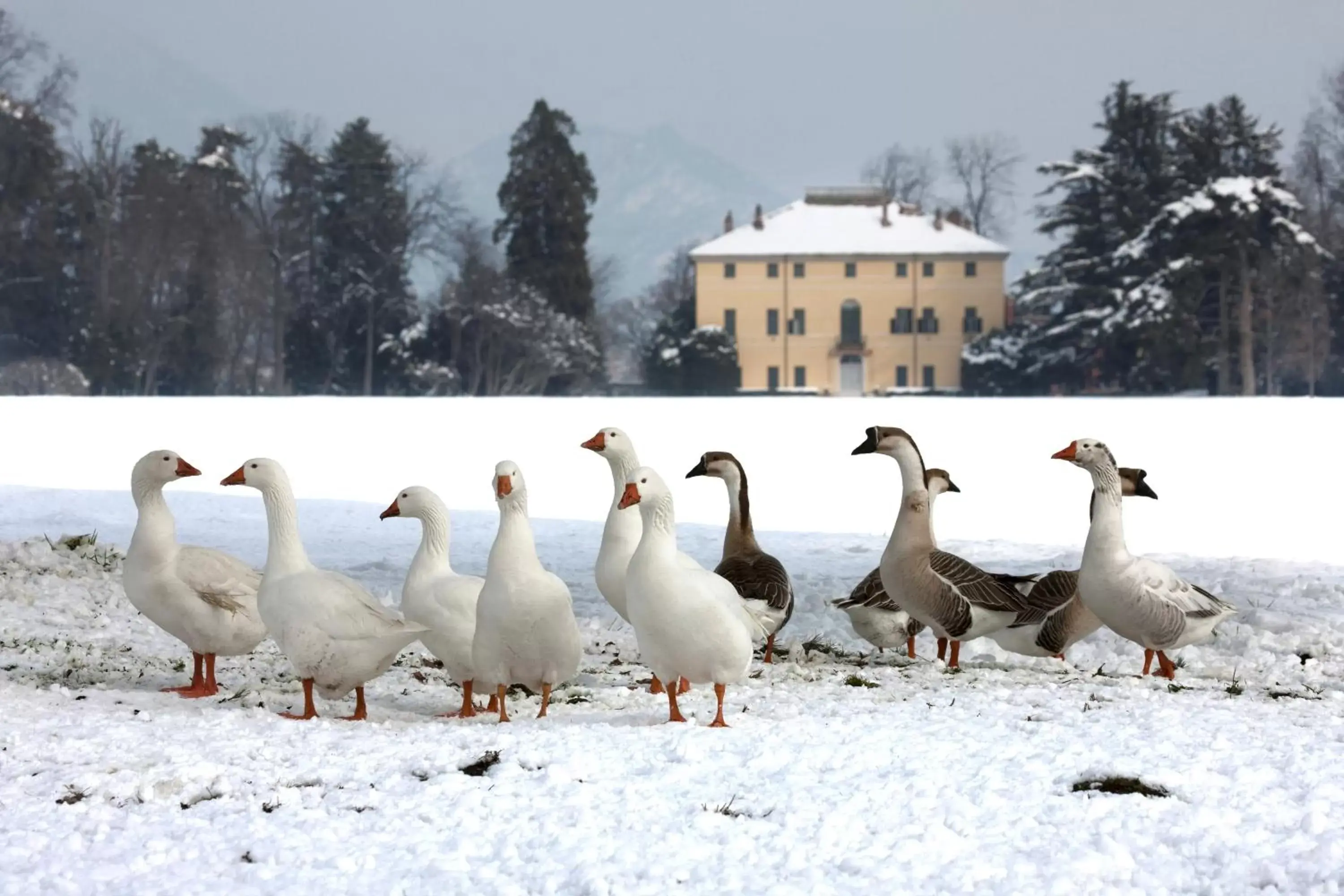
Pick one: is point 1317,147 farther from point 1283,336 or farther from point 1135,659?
point 1135,659

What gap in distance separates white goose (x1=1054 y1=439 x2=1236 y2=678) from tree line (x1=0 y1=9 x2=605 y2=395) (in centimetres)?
5455

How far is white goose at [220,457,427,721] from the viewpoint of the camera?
6.80 m

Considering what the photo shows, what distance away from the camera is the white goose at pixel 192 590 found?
7.58 metres

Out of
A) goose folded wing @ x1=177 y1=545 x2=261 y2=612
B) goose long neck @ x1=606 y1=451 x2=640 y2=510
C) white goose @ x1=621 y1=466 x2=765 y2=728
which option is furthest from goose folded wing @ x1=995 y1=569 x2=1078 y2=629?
goose folded wing @ x1=177 y1=545 x2=261 y2=612

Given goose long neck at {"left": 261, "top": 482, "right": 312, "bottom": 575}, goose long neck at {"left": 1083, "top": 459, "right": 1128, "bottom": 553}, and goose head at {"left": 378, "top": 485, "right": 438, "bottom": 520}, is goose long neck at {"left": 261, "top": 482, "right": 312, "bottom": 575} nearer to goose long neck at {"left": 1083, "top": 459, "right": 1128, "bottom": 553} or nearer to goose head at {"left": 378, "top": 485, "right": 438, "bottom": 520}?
goose head at {"left": 378, "top": 485, "right": 438, "bottom": 520}

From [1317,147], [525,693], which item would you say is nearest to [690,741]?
[525,693]

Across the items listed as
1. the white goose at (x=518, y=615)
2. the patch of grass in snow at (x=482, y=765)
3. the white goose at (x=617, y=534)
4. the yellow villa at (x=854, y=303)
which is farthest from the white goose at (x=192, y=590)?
the yellow villa at (x=854, y=303)

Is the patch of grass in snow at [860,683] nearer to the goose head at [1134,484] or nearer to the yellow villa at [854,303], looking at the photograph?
the goose head at [1134,484]

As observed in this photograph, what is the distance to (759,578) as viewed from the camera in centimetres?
854

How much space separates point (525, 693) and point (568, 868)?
299 cm

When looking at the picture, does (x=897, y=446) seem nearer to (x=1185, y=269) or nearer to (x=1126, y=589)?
(x=1126, y=589)

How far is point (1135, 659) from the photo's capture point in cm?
948

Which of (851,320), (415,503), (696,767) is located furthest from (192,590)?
(851,320)

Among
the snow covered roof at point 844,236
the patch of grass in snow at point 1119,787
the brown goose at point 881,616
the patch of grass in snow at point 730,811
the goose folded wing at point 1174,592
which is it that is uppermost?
the snow covered roof at point 844,236
